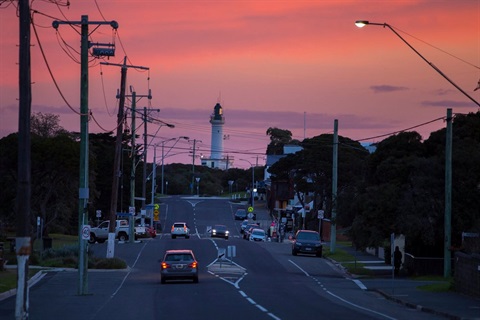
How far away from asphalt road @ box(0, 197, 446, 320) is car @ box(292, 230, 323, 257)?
2.55ft

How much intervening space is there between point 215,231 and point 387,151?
36.4m

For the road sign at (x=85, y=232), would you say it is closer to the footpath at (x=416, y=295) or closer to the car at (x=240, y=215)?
the footpath at (x=416, y=295)

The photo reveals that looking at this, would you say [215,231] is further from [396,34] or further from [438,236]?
[396,34]

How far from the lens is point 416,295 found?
1299 inches

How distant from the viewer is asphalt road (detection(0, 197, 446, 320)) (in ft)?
81.9

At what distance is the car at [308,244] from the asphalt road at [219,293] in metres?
0.78

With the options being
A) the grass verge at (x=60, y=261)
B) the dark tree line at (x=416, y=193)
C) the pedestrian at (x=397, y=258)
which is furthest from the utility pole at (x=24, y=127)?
the pedestrian at (x=397, y=258)

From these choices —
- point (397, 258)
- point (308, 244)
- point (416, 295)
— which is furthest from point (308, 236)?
point (416, 295)

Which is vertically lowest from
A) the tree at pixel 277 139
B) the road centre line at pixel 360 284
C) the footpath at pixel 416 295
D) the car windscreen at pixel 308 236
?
the road centre line at pixel 360 284

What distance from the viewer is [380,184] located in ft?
159

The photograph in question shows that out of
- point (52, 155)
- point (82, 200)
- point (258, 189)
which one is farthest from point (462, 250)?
point (258, 189)

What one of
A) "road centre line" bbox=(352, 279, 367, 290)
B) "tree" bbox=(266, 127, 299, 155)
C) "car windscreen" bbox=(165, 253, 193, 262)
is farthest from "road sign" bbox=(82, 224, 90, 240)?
"tree" bbox=(266, 127, 299, 155)

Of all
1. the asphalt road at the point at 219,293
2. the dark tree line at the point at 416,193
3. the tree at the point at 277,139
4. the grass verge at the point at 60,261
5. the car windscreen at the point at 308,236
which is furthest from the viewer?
the tree at the point at 277,139

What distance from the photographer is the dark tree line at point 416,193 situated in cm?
4181
